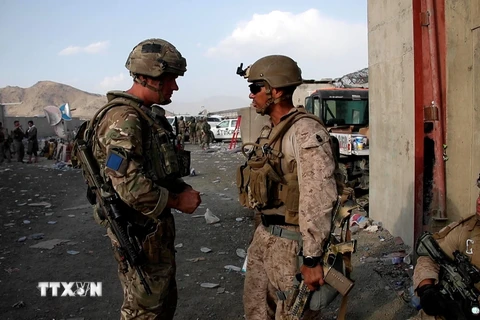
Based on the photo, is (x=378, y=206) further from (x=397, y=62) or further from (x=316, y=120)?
(x=316, y=120)

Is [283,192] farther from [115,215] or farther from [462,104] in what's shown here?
[462,104]

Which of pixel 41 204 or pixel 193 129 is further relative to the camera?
pixel 193 129

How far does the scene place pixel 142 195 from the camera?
2.08 metres

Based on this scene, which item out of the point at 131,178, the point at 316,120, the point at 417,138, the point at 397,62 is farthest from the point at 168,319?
the point at 397,62

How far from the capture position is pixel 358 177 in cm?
807

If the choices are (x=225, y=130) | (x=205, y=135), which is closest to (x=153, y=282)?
(x=205, y=135)

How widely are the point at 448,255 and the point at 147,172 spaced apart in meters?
1.68

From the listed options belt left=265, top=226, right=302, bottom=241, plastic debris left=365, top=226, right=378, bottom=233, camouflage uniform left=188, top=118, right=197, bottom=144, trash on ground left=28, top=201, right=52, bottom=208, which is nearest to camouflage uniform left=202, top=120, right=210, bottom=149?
camouflage uniform left=188, top=118, right=197, bottom=144

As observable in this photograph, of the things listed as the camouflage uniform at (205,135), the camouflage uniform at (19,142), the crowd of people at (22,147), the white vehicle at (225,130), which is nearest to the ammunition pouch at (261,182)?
the crowd of people at (22,147)

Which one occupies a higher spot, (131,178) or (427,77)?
(427,77)

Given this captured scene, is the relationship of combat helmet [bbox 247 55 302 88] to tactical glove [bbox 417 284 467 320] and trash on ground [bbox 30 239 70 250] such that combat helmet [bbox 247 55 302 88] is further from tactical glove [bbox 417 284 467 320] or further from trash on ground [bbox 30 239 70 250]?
trash on ground [bbox 30 239 70 250]

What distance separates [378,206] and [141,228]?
401 cm

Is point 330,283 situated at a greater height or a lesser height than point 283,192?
lesser

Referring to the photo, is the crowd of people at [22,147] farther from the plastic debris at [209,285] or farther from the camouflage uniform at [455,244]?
the camouflage uniform at [455,244]
